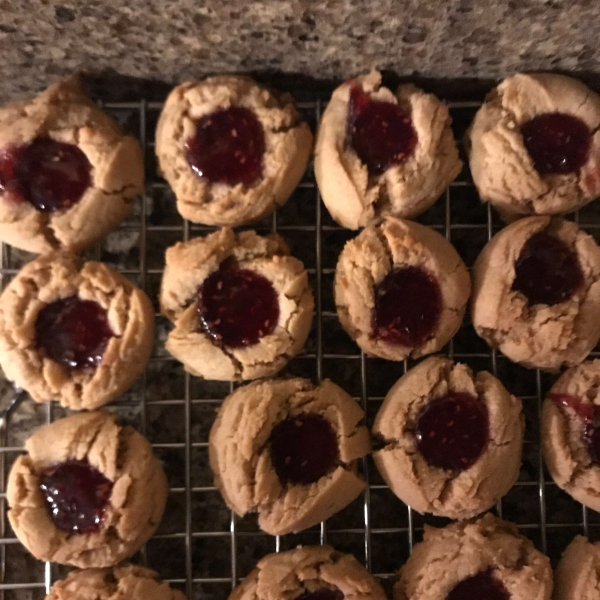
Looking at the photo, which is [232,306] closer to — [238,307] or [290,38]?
[238,307]

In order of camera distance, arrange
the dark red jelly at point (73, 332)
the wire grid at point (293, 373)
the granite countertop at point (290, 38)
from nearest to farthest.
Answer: the granite countertop at point (290, 38)
the dark red jelly at point (73, 332)
the wire grid at point (293, 373)

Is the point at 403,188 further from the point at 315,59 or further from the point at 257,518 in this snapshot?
the point at 257,518

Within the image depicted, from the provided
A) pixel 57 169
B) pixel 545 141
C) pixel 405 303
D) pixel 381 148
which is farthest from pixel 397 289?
pixel 57 169

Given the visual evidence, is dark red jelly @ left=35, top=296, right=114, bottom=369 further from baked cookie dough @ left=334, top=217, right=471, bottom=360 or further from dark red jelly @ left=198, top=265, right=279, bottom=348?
baked cookie dough @ left=334, top=217, right=471, bottom=360

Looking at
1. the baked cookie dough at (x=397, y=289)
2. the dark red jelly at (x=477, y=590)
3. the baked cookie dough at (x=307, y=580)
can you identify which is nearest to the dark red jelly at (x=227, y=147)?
the baked cookie dough at (x=397, y=289)

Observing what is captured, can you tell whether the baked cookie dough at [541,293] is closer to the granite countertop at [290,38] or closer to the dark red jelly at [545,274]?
the dark red jelly at [545,274]
